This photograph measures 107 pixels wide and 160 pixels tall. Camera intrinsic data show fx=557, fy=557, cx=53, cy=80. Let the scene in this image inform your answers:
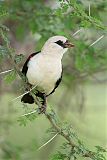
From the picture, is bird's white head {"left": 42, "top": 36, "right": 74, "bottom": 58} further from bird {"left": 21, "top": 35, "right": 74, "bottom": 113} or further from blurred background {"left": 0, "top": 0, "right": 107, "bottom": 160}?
blurred background {"left": 0, "top": 0, "right": 107, "bottom": 160}

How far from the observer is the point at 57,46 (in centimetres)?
329

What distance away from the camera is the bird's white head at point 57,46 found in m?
3.25

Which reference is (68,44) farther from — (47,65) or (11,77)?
(11,77)

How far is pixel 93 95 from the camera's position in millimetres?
10672

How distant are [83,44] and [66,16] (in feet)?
0.86

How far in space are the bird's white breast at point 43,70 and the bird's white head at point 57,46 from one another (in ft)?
0.10

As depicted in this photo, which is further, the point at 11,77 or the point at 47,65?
the point at 47,65

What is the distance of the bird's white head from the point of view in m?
3.25

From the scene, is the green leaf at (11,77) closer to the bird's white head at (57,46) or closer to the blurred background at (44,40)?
the blurred background at (44,40)

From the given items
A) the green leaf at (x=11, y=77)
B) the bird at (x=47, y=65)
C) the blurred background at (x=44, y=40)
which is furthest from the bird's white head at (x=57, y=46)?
the green leaf at (x=11, y=77)

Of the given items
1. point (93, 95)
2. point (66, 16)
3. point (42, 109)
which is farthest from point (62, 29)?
point (93, 95)

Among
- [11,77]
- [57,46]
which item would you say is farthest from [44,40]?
[11,77]

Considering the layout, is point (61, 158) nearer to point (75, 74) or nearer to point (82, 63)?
point (82, 63)

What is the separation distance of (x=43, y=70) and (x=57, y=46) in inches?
7.1
